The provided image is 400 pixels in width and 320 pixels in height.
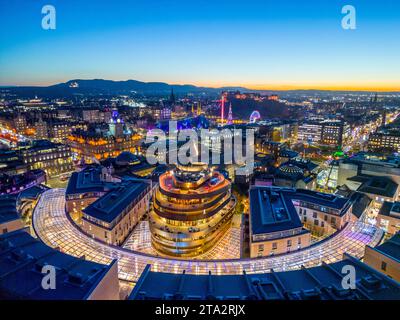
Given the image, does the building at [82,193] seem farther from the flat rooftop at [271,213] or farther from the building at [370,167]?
the building at [370,167]

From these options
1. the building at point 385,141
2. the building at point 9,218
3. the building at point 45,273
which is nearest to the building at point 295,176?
the building at point 45,273

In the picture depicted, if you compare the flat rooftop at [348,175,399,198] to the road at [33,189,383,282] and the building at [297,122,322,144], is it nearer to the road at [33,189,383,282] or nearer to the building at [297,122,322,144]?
the road at [33,189,383,282]


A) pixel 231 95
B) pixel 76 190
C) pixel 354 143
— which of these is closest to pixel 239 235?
pixel 76 190

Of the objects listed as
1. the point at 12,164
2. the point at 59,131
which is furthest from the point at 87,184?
the point at 59,131

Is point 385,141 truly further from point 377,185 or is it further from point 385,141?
point 377,185

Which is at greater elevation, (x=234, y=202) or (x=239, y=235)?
(x=234, y=202)

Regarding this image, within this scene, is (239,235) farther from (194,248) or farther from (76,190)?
(76,190)

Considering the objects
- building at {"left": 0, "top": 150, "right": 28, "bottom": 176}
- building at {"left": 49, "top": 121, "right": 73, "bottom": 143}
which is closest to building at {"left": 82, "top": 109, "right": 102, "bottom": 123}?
building at {"left": 49, "top": 121, "right": 73, "bottom": 143}
